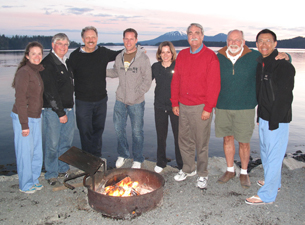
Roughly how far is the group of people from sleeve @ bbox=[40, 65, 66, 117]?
2 cm

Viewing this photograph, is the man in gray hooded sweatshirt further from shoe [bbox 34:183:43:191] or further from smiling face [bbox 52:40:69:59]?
shoe [bbox 34:183:43:191]

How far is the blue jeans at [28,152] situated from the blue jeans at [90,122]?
991 mm

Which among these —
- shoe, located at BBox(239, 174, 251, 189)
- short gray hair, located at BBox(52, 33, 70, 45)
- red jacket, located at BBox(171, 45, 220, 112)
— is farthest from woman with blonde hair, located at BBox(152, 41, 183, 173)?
short gray hair, located at BBox(52, 33, 70, 45)

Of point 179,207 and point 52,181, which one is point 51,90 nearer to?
point 52,181

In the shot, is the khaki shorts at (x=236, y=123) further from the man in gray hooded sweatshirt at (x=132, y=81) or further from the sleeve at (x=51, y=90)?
the sleeve at (x=51, y=90)

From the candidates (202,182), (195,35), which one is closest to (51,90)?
(195,35)

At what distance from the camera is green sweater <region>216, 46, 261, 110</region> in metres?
4.63

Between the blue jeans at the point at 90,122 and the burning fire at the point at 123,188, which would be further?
the blue jeans at the point at 90,122

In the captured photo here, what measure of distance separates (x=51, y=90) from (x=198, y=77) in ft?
9.03

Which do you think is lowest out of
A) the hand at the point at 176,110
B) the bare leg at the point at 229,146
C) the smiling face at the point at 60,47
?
the bare leg at the point at 229,146

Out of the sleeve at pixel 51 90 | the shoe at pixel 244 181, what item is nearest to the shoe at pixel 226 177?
the shoe at pixel 244 181

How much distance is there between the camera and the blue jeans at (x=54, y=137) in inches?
192

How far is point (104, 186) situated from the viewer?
470 centimetres

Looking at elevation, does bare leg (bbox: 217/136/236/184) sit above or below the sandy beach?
above
